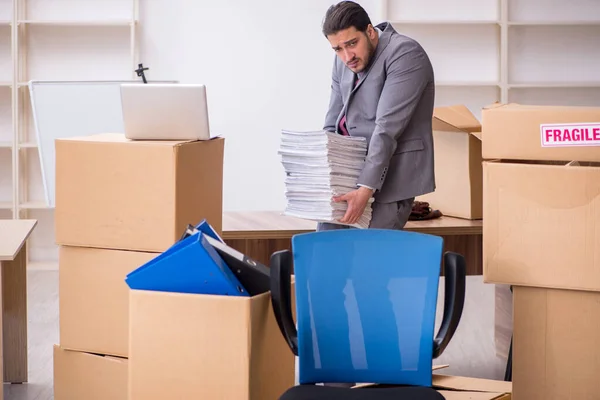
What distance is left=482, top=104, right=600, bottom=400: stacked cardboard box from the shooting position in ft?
8.32

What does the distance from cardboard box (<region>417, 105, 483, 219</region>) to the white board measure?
242 cm

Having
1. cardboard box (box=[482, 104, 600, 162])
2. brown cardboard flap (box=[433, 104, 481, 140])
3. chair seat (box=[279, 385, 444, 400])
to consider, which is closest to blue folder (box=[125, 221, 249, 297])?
chair seat (box=[279, 385, 444, 400])

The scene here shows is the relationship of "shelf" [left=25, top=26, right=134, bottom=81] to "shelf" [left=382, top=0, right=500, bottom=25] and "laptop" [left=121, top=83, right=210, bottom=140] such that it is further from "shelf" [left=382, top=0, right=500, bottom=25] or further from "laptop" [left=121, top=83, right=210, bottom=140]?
"laptop" [left=121, top=83, right=210, bottom=140]

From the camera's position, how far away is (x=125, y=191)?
8.82 feet

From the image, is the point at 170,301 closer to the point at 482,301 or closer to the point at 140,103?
the point at 140,103

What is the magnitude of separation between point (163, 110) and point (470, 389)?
127cm

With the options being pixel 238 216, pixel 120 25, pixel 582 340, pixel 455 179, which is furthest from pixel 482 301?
pixel 120 25

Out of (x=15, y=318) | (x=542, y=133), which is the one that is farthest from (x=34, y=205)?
(x=542, y=133)

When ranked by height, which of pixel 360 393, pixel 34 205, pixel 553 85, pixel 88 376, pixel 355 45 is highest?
pixel 553 85

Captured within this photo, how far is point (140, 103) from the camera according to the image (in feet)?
8.91

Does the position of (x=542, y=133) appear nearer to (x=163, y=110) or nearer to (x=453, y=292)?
(x=453, y=292)

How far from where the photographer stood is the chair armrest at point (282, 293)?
87.1 inches

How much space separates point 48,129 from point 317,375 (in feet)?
12.0

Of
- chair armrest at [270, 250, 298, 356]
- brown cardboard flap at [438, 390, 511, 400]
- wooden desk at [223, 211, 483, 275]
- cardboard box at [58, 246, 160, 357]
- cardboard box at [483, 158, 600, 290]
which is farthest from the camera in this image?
wooden desk at [223, 211, 483, 275]
